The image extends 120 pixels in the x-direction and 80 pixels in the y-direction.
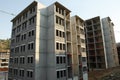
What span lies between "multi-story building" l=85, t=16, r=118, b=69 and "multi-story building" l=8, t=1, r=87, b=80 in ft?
84.4

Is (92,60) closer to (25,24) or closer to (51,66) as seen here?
(51,66)

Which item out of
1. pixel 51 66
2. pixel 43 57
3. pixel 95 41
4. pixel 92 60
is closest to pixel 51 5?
pixel 43 57

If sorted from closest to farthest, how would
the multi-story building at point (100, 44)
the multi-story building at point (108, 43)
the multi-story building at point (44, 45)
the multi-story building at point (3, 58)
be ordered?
the multi-story building at point (44, 45)
the multi-story building at point (100, 44)
the multi-story building at point (108, 43)
the multi-story building at point (3, 58)

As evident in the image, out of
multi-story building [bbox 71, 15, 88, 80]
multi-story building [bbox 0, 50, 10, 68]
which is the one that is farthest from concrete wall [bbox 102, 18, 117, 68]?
multi-story building [bbox 0, 50, 10, 68]

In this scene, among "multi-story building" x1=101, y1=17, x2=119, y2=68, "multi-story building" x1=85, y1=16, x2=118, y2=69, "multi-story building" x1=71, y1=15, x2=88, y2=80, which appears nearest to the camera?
"multi-story building" x1=71, y1=15, x2=88, y2=80

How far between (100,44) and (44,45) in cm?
3485

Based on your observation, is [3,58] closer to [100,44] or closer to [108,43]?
[100,44]

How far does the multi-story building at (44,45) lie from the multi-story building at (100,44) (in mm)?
25729

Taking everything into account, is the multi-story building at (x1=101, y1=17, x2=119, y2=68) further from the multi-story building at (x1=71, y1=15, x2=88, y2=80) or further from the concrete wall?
the multi-story building at (x1=71, y1=15, x2=88, y2=80)

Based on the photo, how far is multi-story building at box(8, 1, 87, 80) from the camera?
25.0 m

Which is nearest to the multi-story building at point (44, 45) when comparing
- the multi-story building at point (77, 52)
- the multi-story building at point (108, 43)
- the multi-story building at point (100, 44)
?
the multi-story building at point (77, 52)

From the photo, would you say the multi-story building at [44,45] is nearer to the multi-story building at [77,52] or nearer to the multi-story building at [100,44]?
the multi-story building at [77,52]

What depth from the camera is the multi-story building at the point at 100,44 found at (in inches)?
1988

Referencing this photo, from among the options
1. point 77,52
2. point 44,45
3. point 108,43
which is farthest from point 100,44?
point 44,45
